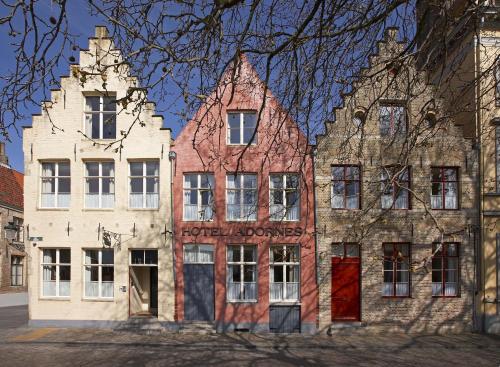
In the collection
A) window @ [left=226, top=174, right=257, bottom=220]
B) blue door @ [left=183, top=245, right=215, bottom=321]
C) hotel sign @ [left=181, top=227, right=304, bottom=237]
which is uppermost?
window @ [left=226, top=174, right=257, bottom=220]

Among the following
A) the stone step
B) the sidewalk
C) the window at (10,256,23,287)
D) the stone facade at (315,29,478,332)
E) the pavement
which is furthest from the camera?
the window at (10,256,23,287)

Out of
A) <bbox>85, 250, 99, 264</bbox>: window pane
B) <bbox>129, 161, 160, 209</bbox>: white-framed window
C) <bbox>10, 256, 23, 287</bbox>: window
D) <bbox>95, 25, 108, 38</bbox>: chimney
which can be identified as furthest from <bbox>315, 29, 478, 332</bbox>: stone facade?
<bbox>10, 256, 23, 287</bbox>: window

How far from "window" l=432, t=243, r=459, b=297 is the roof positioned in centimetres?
2551

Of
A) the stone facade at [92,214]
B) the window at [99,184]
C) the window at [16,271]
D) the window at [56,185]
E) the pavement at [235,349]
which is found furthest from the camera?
the window at [16,271]

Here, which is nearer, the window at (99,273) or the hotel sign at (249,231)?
the hotel sign at (249,231)

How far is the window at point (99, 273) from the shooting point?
1465cm

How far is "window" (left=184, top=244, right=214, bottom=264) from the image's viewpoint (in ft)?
47.9

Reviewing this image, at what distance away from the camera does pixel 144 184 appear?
14.8 m

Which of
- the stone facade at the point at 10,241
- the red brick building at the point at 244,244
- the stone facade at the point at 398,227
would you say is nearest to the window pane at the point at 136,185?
the red brick building at the point at 244,244

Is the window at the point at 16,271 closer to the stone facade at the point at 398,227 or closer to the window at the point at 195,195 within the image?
the window at the point at 195,195

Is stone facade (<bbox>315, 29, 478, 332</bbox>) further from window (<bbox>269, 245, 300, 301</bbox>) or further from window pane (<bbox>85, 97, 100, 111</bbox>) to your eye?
window pane (<bbox>85, 97, 100, 111</bbox>)

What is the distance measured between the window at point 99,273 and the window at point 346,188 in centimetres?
804

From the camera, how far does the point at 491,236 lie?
47.0 feet

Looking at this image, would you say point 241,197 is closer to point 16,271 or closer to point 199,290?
point 199,290
